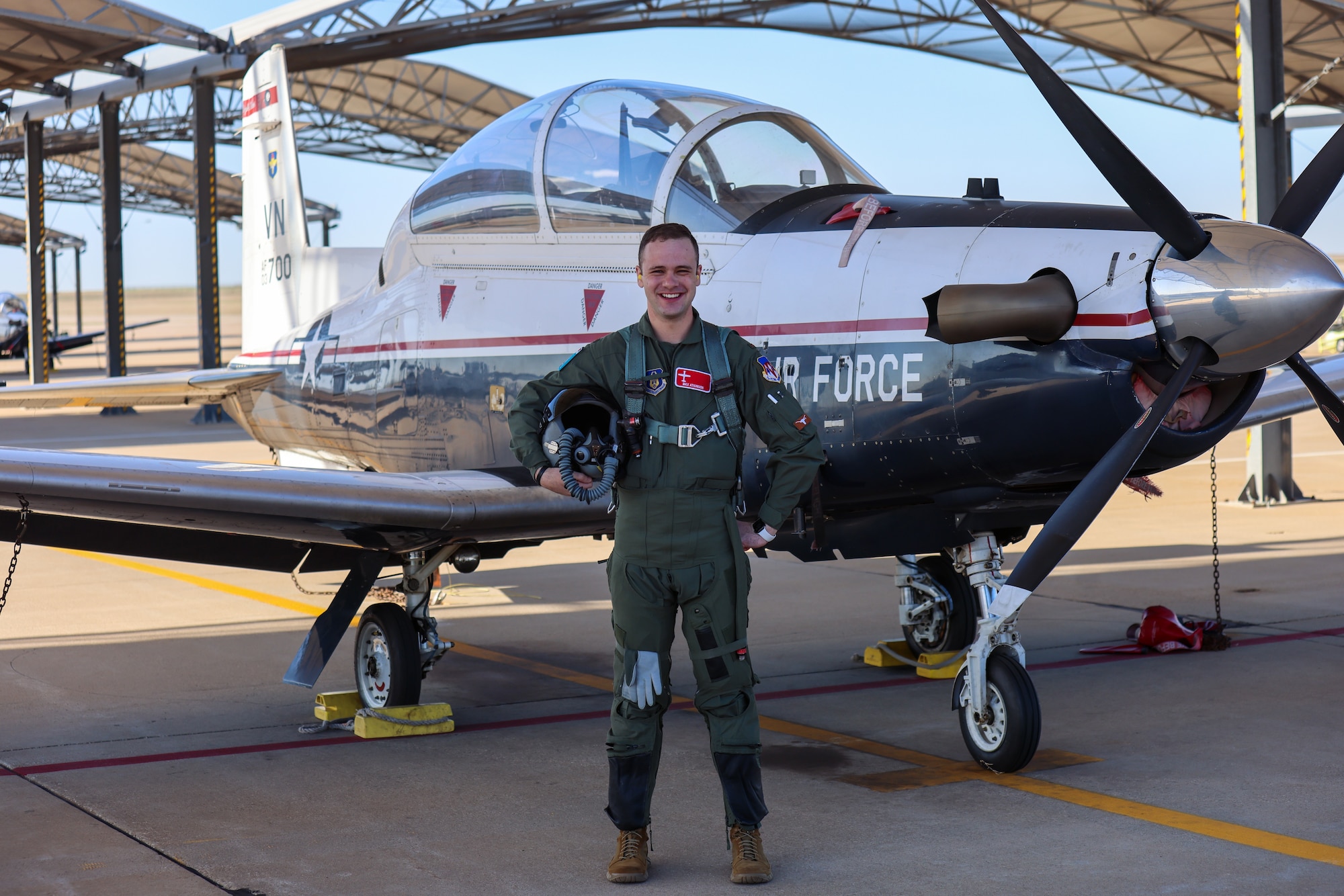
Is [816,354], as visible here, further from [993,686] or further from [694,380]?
[993,686]

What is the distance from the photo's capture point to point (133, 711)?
19.1 feet

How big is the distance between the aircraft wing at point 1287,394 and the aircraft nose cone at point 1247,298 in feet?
10.4

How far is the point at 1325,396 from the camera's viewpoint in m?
4.80

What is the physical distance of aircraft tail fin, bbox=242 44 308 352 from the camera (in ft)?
31.3

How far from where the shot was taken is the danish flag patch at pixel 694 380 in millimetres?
3705

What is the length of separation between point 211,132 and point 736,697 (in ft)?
74.1

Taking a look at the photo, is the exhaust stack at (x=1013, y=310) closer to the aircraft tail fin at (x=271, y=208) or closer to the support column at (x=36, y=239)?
the aircraft tail fin at (x=271, y=208)

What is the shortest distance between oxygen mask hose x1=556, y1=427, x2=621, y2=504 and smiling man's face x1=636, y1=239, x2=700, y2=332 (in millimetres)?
436

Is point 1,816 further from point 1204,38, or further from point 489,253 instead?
point 1204,38

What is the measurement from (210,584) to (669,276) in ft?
22.9

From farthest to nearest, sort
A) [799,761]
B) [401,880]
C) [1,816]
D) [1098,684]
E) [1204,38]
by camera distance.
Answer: [1204,38] → [1098,684] → [799,761] → [1,816] → [401,880]

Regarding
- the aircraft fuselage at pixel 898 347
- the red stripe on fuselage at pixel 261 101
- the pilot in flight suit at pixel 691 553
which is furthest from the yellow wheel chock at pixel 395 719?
the red stripe on fuselage at pixel 261 101

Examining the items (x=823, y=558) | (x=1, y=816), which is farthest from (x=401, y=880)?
(x=823, y=558)

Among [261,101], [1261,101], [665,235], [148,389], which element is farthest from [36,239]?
[665,235]
